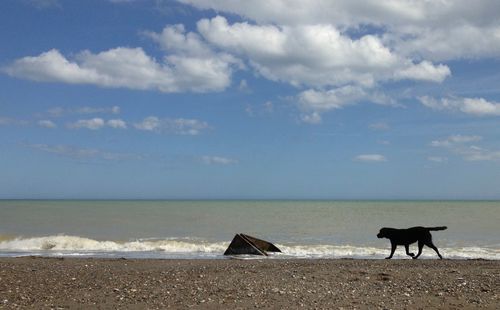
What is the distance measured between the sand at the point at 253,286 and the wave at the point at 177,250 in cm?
553

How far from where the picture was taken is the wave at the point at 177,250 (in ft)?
69.4

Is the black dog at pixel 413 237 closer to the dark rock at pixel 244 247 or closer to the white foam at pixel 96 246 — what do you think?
the dark rock at pixel 244 247

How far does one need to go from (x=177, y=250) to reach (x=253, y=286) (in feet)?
43.1

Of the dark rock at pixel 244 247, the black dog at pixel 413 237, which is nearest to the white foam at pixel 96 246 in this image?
the dark rock at pixel 244 247

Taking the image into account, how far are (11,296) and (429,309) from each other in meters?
7.95

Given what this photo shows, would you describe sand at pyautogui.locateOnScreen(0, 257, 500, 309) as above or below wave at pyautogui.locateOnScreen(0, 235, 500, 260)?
above

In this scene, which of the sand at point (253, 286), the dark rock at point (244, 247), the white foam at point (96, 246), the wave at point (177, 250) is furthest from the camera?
the white foam at point (96, 246)

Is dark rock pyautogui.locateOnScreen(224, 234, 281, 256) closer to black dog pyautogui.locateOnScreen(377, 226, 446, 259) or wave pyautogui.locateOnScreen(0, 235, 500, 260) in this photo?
wave pyautogui.locateOnScreen(0, 235, 500, 260)

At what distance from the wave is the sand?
18.1ft

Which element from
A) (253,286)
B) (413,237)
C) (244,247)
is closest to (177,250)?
(244,247)

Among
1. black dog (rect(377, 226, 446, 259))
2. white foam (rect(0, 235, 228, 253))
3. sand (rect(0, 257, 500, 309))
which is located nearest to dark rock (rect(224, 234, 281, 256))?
white foam (rect(0, 235, 228, 253))

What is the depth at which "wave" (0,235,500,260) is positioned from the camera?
21141 mm

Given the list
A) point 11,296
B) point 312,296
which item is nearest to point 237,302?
point 312,296

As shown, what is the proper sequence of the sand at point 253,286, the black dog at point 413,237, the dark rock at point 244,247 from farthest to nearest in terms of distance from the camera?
the dark rock at point 244,247
the black dog at point 413,237
the sand at point 253,286
